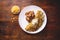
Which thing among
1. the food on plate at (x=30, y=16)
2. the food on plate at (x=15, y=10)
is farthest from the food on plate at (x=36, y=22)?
the food on plate at (x=15, y=10)

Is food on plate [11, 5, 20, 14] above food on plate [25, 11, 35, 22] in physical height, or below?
above

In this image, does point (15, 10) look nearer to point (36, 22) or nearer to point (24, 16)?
point (24, 16)

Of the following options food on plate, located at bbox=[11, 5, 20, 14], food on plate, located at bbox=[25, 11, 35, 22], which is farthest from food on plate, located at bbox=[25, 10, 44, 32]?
food on plate, located at bbox=[11, 5, 20, 14]

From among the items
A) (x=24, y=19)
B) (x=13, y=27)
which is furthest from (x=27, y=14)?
(x=13, y=27)

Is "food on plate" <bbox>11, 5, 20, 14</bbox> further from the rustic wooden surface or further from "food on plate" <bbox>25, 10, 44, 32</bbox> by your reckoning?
"food on plate" <bbox>25, 10, 44, 32</bbox>

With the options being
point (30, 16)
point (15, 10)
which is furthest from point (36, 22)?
point (15, 10)

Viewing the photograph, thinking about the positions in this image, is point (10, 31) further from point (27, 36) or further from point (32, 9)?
point (32, 9)
